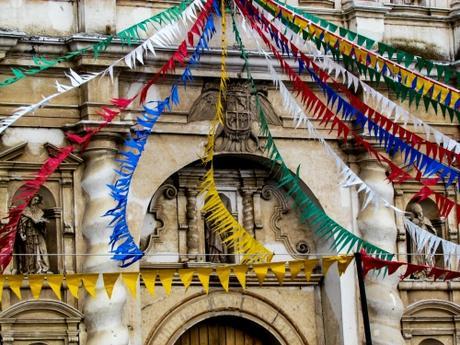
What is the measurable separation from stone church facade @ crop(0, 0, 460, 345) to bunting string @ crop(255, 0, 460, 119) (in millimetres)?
1566

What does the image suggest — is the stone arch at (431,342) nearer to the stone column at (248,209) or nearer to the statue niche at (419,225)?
the statue niche at (419,225)

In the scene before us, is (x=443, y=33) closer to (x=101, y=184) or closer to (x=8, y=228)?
(x=101, y=184)

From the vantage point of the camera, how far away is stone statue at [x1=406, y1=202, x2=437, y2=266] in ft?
74.1

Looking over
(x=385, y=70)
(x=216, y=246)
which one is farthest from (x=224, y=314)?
(x=385, y=70)

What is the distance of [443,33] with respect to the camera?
23.2 metres

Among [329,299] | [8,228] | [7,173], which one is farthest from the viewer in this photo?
[329,299]

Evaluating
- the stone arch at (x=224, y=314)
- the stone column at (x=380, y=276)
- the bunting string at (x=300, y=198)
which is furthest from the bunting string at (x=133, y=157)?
the stone column at (x=380, y=276)

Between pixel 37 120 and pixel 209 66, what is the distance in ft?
7.68

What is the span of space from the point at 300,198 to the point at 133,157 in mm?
2796

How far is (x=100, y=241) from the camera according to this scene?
20.4 metres

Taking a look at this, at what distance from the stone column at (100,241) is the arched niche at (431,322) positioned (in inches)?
156

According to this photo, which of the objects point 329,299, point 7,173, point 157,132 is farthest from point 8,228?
point 329,299

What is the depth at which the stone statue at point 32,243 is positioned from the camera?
66.5ft

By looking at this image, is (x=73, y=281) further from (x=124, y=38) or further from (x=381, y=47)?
(x=381, y=47)
